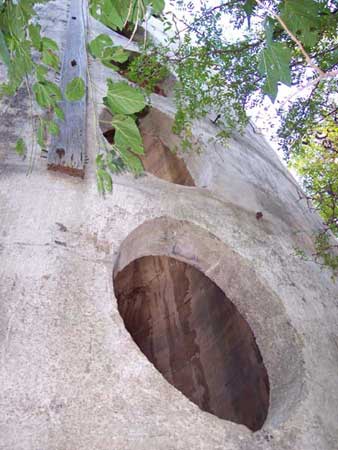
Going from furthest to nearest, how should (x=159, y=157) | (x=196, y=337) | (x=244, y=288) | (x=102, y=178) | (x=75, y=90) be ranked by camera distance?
1. (x=159, y=157)
2. (x=196, y=337)
3. (x=244, y=288)
4. (x=102, y=178)
5. (x=75, y=90)

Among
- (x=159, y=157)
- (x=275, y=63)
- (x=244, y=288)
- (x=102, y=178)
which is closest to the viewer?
(x=275, y=63)

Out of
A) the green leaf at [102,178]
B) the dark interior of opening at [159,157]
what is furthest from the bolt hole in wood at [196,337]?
the green leaf at [102,178]

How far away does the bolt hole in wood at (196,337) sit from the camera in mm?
6465

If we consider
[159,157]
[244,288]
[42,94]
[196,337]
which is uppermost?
[42,94]

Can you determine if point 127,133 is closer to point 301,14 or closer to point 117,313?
point 301,14

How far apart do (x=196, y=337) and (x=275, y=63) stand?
6443 millimetres

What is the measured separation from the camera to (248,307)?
4.62 m

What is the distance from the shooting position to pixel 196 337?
25.2 feet

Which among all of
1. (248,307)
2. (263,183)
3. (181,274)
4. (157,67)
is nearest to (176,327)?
(181,274)

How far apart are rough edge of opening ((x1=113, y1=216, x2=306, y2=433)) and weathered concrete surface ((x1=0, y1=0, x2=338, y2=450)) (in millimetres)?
13

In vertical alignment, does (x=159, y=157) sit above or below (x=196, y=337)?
above

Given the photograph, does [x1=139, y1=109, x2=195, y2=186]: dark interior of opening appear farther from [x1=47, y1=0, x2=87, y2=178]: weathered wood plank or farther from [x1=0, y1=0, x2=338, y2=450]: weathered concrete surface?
[x1=0, y1=0, x2=338, y2=450]: weathered concrete surface

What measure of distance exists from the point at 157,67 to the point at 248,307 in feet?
12.0

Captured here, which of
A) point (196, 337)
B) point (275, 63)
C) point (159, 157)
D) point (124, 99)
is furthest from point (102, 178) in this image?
point (159, 157)
